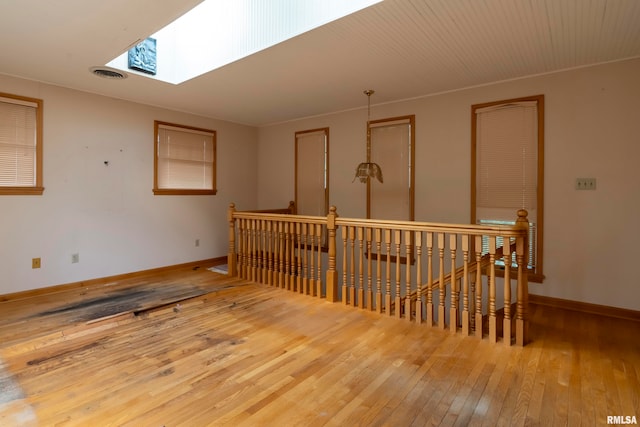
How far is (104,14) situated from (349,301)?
3.31m

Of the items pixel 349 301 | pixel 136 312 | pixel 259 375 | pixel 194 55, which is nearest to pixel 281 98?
pixel 194 55

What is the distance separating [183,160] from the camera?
5418mm

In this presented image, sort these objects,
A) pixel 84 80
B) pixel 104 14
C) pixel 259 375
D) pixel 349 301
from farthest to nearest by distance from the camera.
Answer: pixel 84 80
pixel 349 301
pixel 104 14
pixel 259 375

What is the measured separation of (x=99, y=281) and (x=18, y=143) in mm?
1924

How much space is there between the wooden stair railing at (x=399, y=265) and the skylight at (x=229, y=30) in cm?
185

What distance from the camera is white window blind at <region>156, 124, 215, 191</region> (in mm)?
5160

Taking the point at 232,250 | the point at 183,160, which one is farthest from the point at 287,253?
the point at 183,160

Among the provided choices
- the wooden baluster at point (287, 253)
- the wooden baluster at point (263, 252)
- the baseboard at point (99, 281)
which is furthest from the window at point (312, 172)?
the baseboard at point (99, 281)

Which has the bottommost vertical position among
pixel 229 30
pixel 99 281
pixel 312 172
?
pixel 99 281

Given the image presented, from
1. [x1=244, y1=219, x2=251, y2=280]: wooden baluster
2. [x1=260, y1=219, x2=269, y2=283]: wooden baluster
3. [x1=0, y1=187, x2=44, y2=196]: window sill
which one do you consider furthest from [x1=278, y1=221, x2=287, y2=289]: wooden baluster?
[x1=0, y1=187, x2=44, y2=196]: window sill

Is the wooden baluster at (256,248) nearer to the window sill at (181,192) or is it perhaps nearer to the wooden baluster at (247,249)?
the wooden baluster at (247,249)

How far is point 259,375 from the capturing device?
216 cm

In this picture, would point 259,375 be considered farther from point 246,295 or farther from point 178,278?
point 178,278

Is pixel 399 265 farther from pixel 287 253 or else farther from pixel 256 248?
pixel 256 248
